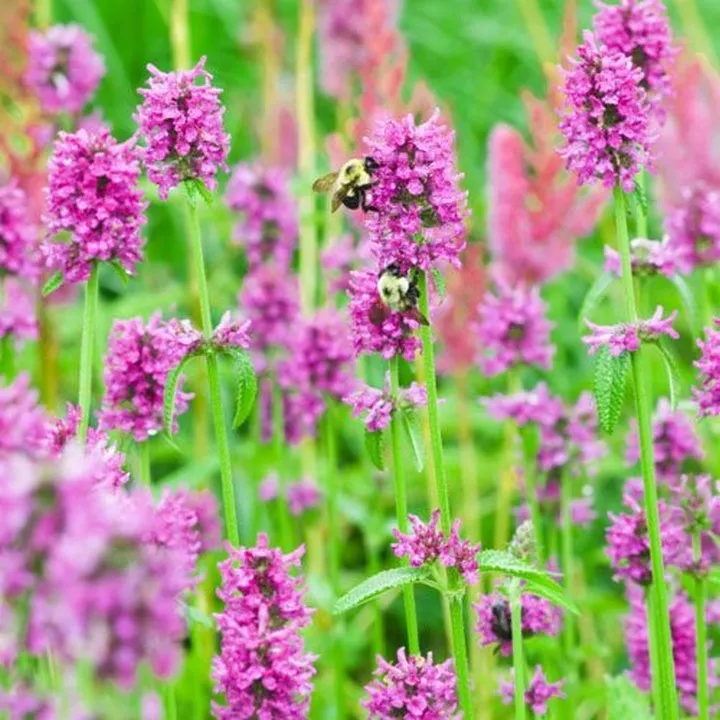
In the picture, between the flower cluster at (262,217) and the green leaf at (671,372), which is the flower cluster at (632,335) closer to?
the green leaf at (671,372)

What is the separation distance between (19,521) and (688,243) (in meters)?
2.55

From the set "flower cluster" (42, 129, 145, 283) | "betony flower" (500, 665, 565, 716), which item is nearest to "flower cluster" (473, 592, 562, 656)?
"betony flower" (500, 665, 565, 716)

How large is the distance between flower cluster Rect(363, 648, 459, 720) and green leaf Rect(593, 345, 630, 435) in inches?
19.3

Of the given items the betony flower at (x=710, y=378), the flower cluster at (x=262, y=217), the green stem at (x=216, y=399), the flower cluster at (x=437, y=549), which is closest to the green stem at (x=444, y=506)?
the flower cluster at (x=437, y=549)

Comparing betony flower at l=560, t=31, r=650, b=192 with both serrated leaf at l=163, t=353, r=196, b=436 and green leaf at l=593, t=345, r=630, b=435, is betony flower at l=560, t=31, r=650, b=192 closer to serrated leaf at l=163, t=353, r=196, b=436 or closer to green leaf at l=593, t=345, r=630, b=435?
green leaf at l=593, t=345, r=630, b=435

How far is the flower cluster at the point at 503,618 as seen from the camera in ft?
8.85

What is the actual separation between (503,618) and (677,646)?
2.07ft

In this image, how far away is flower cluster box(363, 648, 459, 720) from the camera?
2277 millimetres

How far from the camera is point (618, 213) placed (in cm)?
245

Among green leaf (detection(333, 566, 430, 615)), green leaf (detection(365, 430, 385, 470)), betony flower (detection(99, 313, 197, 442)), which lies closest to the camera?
green leaf (detection(333, 566, 430, 615))

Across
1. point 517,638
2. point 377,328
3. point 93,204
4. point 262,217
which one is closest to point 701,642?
point 517,638

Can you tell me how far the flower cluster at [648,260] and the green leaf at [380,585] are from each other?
2.94ft

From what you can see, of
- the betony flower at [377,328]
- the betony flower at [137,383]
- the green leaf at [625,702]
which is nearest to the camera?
the betony flower at [377,328]

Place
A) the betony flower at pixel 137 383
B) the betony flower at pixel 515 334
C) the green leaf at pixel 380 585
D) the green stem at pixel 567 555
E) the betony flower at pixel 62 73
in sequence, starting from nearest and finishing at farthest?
the green leaf at pixel 380 585 → the betony flower at pixel 137 383 → the green stem at pixel 567 555 → the betony flower at pixel 515 334 → the betony flower at pixel 62 73
